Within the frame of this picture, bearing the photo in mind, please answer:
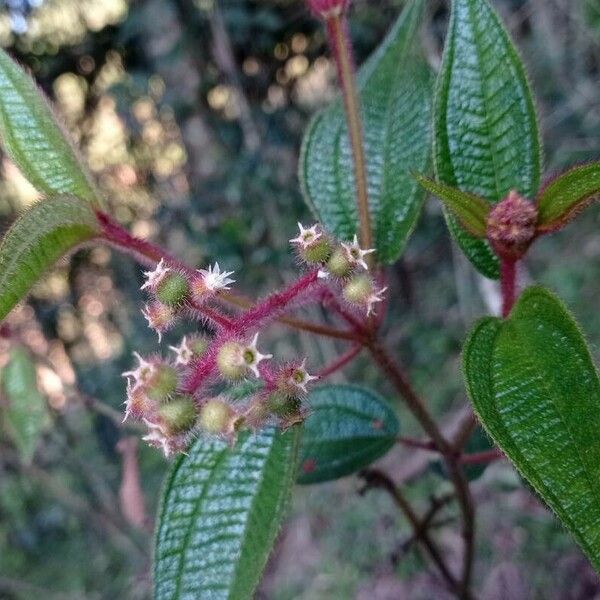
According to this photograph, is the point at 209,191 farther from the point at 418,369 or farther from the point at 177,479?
the point at 177,479

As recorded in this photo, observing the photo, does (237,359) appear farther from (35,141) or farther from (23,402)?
(23,402)

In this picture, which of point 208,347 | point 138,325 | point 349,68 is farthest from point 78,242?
point 138,325

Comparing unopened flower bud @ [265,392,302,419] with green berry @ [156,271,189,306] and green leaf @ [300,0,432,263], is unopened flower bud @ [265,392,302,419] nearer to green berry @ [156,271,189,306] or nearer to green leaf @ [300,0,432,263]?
green berry @ [156,271,189,306]

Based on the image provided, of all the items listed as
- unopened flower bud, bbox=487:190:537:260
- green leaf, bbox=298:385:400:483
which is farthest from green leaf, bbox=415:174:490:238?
green leaf, bbox=298:385:400:483

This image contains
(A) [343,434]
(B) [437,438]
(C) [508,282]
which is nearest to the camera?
(C) [508,282]

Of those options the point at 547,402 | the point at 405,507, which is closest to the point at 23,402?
the point at 405,507
